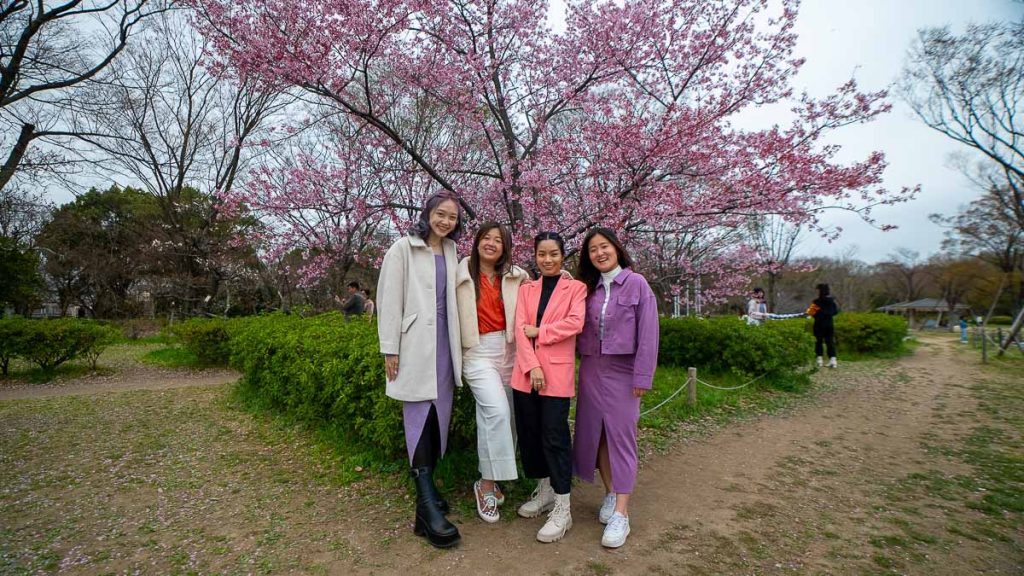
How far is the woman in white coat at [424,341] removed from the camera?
104 inches

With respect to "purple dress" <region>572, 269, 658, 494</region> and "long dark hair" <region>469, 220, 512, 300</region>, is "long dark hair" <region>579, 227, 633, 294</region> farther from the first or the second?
"long dark hair" <region>469, 220, 512, 300</region>

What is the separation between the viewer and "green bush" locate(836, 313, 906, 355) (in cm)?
1145

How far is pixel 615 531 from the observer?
2.54 m

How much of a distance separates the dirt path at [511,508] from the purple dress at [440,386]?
1.91 ft

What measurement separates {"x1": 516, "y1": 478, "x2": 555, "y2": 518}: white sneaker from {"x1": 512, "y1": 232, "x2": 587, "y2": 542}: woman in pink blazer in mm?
22

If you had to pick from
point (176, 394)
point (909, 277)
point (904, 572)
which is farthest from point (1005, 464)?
point (909, 277)

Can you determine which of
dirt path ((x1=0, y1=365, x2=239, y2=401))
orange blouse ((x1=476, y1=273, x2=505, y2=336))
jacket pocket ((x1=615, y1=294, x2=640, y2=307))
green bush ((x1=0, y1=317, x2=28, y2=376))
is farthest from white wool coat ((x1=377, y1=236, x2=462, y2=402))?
green bush ((x1=0, y1=317, x2=28, y2=376))

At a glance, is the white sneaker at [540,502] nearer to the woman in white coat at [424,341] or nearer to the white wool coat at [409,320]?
the woman in white coat at [424,341]

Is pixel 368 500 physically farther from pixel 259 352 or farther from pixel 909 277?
pixel 909 277

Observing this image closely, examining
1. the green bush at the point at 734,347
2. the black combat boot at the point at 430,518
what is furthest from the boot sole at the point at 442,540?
the green bush at the point at 734,347

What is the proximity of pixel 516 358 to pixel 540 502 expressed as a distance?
961 millimetres

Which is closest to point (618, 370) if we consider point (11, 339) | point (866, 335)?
point (11, 339)

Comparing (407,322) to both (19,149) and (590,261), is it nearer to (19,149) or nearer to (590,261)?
(590,261)

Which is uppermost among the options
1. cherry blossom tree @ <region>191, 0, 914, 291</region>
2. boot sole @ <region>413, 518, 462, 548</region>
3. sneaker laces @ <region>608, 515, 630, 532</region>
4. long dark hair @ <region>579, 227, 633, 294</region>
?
cherry blossom tree @ <region>191, 0, 914, 291</region>
